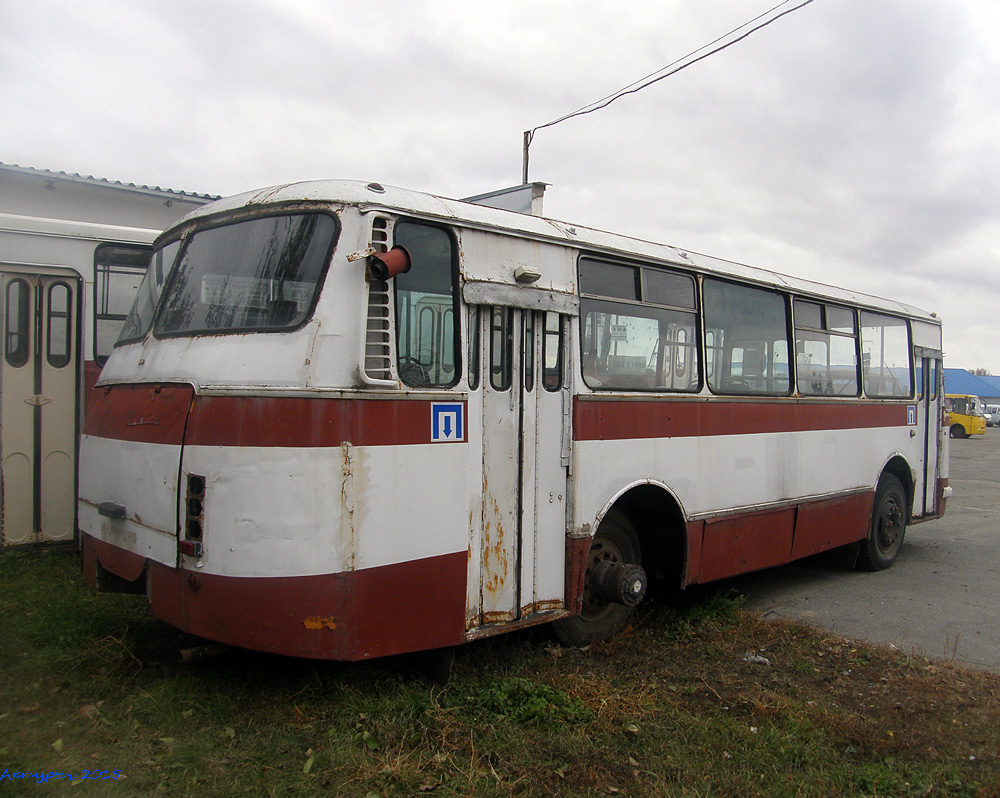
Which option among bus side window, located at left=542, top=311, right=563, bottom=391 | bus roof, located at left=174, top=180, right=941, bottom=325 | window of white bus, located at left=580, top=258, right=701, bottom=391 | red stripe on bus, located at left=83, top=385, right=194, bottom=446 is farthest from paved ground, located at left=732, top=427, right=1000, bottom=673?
red stripe on bus, located at left=83, top=385, right=194, bottom=446

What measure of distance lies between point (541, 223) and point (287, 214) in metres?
1.68

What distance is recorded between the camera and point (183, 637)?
5.20 meters

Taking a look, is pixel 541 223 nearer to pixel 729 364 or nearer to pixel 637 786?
pixel 729 364

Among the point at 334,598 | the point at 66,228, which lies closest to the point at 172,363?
the point at 334,598

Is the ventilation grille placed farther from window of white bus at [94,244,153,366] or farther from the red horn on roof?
window of white bus at [94,244,153,366]

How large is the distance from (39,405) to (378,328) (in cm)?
451

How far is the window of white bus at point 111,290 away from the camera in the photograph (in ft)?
23.9

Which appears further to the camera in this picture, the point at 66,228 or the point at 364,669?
the point at 66,228

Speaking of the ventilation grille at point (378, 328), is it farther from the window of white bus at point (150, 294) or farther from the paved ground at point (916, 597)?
the paved ground at point (916, 597)

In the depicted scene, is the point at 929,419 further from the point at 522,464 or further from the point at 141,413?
the point at 141,413

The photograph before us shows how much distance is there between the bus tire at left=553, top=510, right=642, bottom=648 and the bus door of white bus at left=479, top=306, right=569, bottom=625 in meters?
0.51

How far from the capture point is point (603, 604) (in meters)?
5.80

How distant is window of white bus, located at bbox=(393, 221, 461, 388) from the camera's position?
4.30m

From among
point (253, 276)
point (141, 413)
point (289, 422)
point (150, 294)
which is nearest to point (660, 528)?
point (289, 422)
